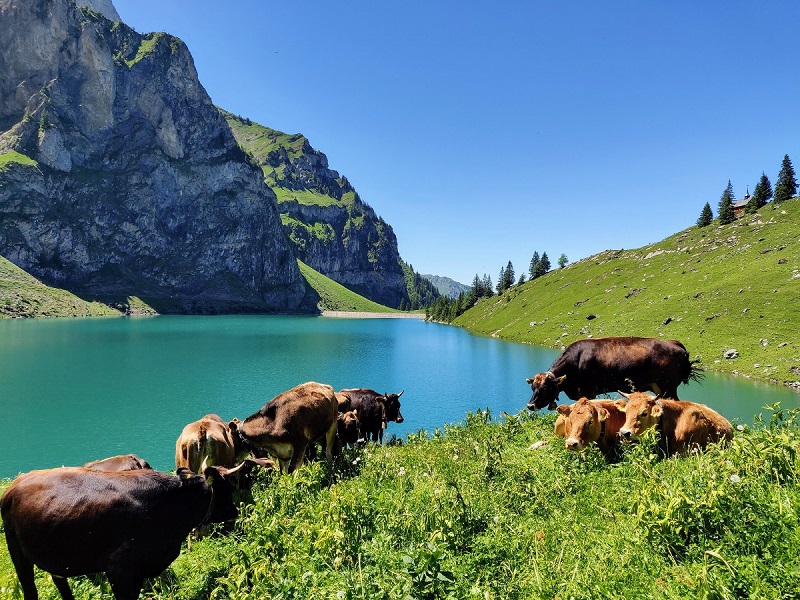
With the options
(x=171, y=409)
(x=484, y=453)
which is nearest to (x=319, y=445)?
(x=484, y=453)

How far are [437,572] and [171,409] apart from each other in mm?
35747

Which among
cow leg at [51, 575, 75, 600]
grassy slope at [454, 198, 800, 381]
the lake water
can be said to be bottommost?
the lake water

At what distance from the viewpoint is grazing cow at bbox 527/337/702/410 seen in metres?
15.2

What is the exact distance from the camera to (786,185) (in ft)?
Result: 287

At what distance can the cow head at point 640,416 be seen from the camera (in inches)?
359

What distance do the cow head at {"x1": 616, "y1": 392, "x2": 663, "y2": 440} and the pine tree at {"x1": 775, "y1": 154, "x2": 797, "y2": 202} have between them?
112 m

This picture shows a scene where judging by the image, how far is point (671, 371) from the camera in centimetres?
1538

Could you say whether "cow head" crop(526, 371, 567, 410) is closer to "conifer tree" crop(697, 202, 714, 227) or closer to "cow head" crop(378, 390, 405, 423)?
"cow head" crop(378, 390, 405, 423)

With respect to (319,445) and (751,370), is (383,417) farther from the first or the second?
(751,370)

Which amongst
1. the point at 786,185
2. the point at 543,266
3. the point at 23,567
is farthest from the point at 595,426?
Answer: the point at 543,266

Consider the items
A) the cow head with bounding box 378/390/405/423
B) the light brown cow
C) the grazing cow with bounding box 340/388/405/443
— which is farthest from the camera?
the cow head with bounding box 378/390/405/423

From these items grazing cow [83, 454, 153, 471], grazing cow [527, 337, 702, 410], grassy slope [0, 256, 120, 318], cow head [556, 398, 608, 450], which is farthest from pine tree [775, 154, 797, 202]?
grassy slope [0, 256, 120, 318]

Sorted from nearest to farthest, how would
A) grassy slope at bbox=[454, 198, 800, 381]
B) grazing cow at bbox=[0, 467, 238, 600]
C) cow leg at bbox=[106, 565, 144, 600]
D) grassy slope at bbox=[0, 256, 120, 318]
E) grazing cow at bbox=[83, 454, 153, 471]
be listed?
grazing cow at bbox=[0, 467, 238, 600] < cow leg at bbox=[106, 565, 144, 600] < grazing cow at bbox=[83, 454, 153, 471] < grassy slope at bbox=[454, 198, 800, 381] < grassy slope at bbox=[0, 256, 120, 318]

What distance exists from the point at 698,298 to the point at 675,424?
69.0 meters
